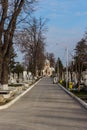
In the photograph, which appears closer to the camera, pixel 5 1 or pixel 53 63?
pixel 5 1

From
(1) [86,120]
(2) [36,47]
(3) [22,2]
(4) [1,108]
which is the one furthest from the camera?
(2) [36,47]

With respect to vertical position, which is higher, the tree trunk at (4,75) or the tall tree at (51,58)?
the tall tree at (51,58)

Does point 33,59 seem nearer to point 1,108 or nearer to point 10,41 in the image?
point 10,41

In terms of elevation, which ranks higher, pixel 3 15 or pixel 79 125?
pixel 3 15

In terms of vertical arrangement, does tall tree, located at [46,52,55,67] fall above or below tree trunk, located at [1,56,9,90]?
above

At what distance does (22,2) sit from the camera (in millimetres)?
35969

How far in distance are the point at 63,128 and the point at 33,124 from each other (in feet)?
5.53

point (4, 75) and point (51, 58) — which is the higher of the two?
point (51, 58)

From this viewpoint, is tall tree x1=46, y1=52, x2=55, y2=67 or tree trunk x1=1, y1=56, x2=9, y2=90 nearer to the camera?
tree trunk x1=1, y1=56, x2=9, y2=90

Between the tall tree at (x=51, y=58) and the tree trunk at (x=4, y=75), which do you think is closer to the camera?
the tree trunk at (x=4, y=75)

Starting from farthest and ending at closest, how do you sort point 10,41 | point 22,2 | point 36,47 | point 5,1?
point 36,47
point 10,41
point 22,2
point 5,1

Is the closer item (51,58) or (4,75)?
(4,75)

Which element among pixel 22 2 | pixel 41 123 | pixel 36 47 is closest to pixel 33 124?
pixel 41 123

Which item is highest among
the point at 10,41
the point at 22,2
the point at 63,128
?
the point at 22,2
